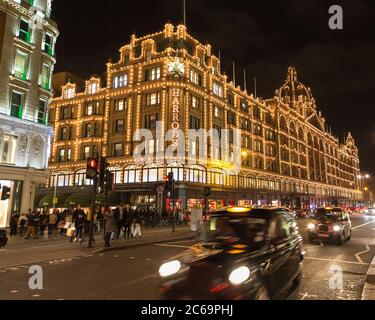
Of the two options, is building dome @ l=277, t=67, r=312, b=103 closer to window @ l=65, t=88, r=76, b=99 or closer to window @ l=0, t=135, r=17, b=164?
window @ l=65, t=88, r=76, b=99

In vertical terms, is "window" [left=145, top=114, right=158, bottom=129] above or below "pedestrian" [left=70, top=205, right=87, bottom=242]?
above

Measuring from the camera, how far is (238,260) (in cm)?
530

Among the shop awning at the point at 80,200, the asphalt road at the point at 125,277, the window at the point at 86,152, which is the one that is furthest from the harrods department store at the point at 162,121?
the asphalt road at the point at 125,277

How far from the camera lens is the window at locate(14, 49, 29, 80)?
26.9 metres

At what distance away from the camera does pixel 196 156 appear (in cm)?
Answer: 3981

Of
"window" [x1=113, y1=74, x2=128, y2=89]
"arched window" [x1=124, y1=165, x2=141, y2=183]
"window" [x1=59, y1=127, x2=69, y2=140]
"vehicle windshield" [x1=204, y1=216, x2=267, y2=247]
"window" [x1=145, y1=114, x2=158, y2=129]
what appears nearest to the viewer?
"vehicle windshield" [x1=204, y1=216, x2=267, y2=247]

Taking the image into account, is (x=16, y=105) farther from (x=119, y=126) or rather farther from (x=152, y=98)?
(x=152, y=98)

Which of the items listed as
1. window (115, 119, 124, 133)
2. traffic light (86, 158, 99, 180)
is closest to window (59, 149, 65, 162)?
window (115, 119, 124, 133)

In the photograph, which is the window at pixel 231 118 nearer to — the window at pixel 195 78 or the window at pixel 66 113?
the window at pixel 195 78

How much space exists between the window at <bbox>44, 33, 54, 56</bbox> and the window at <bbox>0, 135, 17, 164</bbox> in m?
9.89

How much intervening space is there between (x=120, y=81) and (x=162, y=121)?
10.8 m

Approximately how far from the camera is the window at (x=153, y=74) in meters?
41.4

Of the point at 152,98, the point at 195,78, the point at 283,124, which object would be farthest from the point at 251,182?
the point at 152,98
